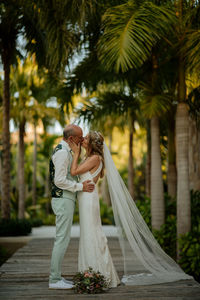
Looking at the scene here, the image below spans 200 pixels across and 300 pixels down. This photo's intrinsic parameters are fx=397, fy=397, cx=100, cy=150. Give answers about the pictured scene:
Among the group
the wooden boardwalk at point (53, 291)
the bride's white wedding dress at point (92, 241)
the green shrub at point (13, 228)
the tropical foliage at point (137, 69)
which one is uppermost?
the tropical foliage at point (137, 69)

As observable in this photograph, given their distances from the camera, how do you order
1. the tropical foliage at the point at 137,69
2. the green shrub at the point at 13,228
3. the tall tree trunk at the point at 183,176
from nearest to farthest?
the tropical foliage at the point at 137,69 < the tall tree trunk at the point at 183,176 < the green shrub at the point at 13,228

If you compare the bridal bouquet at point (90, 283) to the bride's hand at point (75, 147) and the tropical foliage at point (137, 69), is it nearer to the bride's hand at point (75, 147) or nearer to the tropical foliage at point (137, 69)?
the bride's hand at point (75, 147)

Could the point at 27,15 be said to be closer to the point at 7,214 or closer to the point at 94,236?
the point at 7,214

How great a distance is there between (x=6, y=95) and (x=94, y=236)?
9101 mm

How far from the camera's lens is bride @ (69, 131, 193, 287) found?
496 centimetres

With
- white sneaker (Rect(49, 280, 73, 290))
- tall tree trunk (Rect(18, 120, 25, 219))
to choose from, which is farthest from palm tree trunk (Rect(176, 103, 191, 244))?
tall tree trunk (Rect(18, 120, 25, 219))

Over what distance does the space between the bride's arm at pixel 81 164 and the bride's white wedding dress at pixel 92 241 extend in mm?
96

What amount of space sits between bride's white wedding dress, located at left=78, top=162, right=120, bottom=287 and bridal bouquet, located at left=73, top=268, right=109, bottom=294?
17cm

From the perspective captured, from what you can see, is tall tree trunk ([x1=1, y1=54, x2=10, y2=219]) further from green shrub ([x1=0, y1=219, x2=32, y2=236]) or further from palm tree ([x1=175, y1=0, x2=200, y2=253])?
palm tree ([x1=175, y1=0, x2=200, y2=253])

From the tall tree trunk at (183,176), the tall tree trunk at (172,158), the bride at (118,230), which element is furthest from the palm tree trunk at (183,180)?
the tall tree trunk at (172,158)

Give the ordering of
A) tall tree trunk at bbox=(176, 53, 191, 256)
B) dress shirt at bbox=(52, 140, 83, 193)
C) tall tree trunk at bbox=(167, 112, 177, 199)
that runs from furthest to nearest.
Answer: tall tree trunk at bbox=(167, 112, 177, 199)
tall tree trunk at bbox=(176, 53, 191, 256)
dress shirt at bbox=(52, 140, 83, 193)

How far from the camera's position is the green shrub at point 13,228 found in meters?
13.3

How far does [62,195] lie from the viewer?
16.0ft

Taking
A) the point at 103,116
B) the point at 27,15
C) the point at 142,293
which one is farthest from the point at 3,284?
the point at 27,15
